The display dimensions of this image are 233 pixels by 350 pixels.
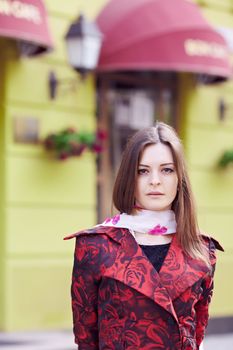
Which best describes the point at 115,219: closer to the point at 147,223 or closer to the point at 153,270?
the point at 147,223

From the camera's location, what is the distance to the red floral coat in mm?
2777

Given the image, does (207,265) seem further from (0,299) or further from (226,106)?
(226,106)

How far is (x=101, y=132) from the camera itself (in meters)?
8.54

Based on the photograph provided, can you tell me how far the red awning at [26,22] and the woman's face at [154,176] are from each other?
454 centimetres

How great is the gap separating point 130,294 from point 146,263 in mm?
114

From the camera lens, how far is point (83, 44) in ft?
26.1

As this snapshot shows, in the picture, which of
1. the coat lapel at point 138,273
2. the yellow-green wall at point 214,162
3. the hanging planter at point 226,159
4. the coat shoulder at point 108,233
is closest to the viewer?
the coat lapel at point 138,273

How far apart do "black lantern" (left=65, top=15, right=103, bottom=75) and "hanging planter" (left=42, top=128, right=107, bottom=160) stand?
0.60 metres

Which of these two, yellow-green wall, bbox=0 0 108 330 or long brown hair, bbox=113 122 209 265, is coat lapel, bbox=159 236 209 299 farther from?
yellow-green wall, bbox=0 0 108 330

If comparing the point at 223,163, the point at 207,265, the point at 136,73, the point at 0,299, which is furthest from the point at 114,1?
the point at 207,265

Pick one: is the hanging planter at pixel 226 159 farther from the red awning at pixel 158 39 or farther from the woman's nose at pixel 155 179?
the woman's nose at pixel 155 179

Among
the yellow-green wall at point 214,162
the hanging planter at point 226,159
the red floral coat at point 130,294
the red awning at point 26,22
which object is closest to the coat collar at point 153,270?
the red floral coat at point 130,294

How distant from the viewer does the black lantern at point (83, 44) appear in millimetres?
7926

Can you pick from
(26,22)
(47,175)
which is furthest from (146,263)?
(47,175)
